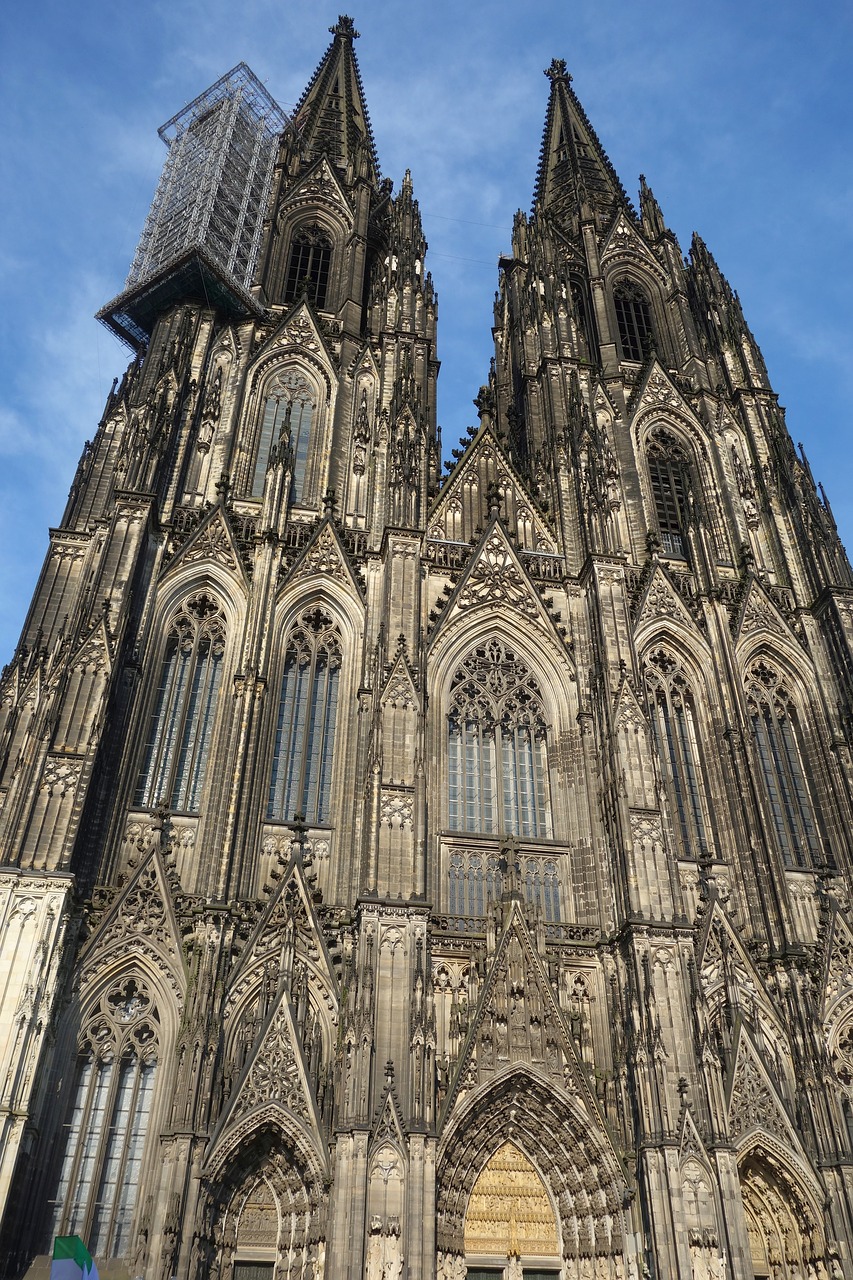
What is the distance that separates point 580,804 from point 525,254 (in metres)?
23.5

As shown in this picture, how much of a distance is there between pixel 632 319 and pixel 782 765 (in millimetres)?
17503

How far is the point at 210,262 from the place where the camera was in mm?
30078

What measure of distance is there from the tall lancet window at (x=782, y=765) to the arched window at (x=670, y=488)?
14.9 ft

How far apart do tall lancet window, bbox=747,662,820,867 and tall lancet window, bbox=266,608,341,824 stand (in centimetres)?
1008

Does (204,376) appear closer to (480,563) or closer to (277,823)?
(480,563)

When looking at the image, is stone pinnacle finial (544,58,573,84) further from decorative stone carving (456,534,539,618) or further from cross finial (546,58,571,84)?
decorative stone carving (456,534,539,618)

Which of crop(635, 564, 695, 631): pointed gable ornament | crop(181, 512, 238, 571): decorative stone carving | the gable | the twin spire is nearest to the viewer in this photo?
crop(181, 512, 238, 571): decorative stone carving

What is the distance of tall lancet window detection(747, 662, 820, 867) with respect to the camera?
23.4 meters

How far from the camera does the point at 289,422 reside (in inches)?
1112

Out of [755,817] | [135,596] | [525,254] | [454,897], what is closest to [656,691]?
[755,817]

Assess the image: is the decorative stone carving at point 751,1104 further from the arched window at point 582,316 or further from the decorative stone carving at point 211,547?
→ the arched window at point 582,316

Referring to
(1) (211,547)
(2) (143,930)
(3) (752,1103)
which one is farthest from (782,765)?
(2) (143,930)

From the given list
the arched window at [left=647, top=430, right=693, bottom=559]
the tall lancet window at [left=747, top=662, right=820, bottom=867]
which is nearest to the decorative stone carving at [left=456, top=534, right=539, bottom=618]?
the arched window at [left=647, top=430, right=693, bottom=559]

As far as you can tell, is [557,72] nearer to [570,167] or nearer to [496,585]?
[570,167]
